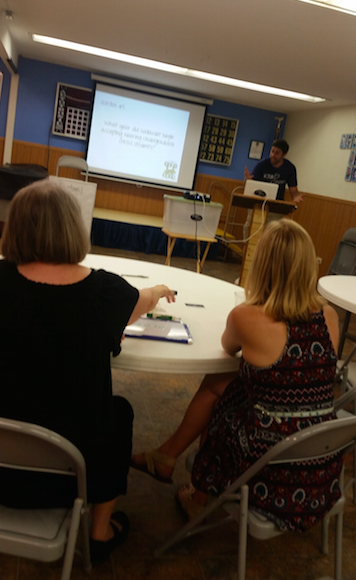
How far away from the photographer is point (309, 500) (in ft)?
4.14

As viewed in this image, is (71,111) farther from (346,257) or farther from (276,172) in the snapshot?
(346,257)

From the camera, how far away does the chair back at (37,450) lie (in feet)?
2.84

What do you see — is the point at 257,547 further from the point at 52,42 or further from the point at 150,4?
the point at 52,42

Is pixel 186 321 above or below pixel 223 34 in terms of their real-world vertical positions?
below

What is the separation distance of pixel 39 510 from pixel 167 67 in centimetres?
620

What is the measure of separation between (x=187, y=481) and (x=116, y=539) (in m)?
0.58

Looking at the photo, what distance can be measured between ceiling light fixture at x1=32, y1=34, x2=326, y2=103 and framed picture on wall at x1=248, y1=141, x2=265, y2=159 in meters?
1.60

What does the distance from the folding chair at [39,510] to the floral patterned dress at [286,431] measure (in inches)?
18.3

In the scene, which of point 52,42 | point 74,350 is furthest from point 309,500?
point 52,42

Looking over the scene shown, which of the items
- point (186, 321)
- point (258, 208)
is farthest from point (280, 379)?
point (258, 208)

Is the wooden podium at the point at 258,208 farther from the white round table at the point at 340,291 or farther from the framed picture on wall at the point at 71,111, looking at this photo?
the framed picture on wall at the point at 71,111

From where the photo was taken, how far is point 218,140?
812 centimetres

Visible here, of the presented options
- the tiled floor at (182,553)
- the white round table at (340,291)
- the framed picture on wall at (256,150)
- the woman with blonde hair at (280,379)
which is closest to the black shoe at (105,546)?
the tiled floor at (182,553)

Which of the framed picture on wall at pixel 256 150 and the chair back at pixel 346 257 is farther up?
the framed picture on wall at pixel 256 150
